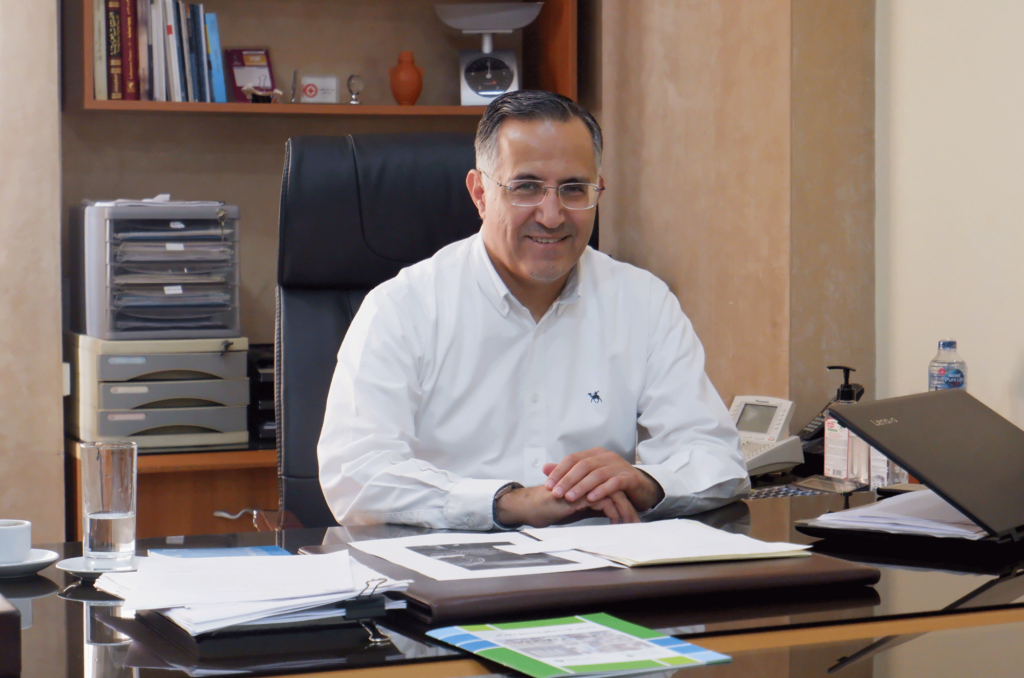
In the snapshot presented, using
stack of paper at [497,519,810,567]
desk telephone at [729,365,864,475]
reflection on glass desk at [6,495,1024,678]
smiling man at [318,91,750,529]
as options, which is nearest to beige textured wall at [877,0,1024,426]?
desk telephone at [729,365,864,475]

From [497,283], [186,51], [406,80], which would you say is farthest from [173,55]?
[497,283]

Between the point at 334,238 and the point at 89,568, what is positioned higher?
the point at 334,238

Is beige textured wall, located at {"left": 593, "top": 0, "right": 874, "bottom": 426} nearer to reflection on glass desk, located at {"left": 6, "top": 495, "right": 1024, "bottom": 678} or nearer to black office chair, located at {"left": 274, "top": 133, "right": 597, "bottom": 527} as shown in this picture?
black office chair, located at {"left": 274, "top": 133, "right": 597, "bottom": 527}

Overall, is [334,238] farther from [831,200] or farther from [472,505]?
[831,200]

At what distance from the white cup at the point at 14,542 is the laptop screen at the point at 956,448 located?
0.77 meters

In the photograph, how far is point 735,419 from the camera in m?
2.23

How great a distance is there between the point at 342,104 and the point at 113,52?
2.03 feet

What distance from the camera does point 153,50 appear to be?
2.85m

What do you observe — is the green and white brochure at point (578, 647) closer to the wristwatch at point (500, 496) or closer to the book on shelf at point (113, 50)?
the wristwatch at point (500, 496)

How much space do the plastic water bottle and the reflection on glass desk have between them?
933 millimetres

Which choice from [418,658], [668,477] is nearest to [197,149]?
[668,477]

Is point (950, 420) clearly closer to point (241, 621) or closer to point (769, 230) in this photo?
point (241, 621)

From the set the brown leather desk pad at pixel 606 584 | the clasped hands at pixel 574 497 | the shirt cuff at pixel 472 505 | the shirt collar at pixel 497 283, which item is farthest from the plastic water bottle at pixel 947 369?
the brown leather desk pad at pixel 606 584

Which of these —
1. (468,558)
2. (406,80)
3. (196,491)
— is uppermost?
(406,80)
